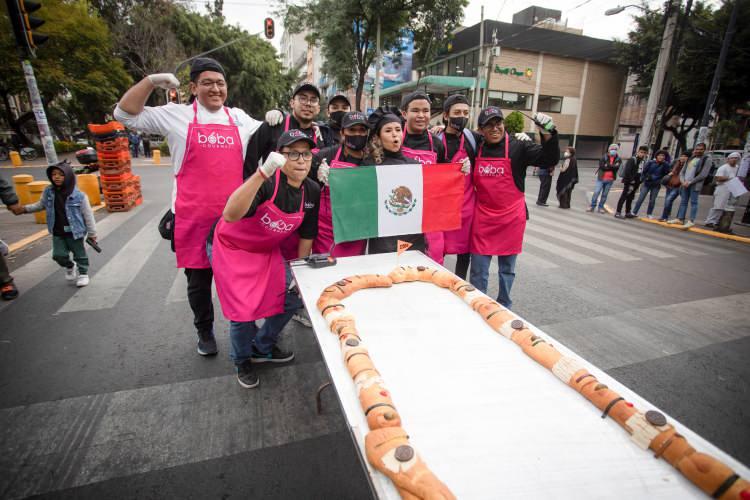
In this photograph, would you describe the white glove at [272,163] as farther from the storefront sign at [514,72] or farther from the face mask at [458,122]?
the storefront sign at [514,72]

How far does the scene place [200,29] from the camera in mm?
28109

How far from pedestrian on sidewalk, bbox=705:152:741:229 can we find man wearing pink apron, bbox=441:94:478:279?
8.20 m

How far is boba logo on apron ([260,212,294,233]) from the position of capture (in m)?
2.44

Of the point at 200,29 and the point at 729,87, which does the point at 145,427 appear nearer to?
the point at 729,87

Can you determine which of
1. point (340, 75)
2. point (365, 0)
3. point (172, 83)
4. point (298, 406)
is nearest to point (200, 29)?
point (340, 75)

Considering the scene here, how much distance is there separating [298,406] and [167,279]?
10.5 ft

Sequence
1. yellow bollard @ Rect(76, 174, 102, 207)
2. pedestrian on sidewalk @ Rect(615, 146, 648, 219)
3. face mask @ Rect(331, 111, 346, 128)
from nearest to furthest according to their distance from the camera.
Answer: face mask @ Rect(331, 111, 346, 128) → yellow bollard @ Rect(76, 174, 102, 207) → pedestrian on sidewalk @ Rect(615, 146, 648, 219)

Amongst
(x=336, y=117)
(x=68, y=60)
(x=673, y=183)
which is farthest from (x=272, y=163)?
(x=68, y=60)

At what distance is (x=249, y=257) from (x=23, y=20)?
259 inches

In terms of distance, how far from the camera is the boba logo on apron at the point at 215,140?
2.73m

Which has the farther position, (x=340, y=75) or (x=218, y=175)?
(x=340, y=75)

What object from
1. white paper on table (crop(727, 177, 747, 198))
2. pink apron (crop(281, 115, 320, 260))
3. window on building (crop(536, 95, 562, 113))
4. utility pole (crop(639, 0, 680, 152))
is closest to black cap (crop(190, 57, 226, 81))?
pink apron (crop(281, 115, 320, 260))

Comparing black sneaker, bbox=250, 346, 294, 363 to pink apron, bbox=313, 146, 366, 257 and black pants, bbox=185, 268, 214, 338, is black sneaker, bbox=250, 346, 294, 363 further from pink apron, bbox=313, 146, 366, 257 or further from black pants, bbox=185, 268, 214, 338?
pink apron, bbox=313, 146, 366, 257

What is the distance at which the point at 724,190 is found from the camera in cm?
834
